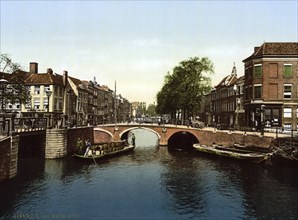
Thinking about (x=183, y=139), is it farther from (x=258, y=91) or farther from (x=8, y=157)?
(x=8, y=157)

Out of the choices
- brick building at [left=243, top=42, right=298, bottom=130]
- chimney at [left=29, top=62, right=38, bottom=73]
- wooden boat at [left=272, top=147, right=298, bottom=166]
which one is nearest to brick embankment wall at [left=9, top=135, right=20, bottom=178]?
wooden boat at [left=272, top=147, right=298, bottom=166]

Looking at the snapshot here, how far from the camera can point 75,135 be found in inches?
1959

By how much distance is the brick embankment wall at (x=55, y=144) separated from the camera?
1623 inches

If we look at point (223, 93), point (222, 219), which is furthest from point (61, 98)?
point (222, 219)

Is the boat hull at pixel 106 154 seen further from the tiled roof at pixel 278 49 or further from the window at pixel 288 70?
the window at pixel 288 70

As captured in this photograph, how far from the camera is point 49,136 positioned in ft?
135

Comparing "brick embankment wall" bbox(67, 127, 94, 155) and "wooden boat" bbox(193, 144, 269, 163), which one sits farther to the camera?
"brick embankment wall" bbox(67, 127, 94, 155)

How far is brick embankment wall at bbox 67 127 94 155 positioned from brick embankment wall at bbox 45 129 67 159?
9.98 ft

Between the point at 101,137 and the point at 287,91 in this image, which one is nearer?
the point at 287,91

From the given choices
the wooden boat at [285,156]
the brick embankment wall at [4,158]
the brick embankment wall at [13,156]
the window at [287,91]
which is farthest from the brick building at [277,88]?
the brick embankment wall at [4,158]

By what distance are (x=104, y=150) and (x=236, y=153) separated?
1814 cm

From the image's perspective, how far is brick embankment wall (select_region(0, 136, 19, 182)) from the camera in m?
26.0

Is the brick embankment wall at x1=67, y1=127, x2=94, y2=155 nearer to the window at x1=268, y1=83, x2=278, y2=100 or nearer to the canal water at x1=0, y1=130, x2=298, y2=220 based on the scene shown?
the canal water at x1=0, y1=130, x2=298, y2=220

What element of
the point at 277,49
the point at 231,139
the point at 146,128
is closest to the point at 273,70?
the point at 277,49
